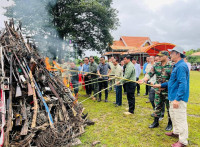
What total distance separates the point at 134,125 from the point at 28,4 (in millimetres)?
11472

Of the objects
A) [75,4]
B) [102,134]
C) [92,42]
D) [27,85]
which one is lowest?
[102,134]

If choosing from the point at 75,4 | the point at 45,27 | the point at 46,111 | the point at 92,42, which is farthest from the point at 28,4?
the point at 46,111

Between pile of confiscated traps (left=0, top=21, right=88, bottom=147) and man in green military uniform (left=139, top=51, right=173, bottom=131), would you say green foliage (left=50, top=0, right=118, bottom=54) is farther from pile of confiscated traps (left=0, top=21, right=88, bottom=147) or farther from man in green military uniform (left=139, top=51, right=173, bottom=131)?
man in green military uniform (left=139, top=51, right=173, bottom=131)

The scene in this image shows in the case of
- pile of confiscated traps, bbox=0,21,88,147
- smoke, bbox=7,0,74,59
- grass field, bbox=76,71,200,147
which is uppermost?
smoke, bbox=7,0,74,59

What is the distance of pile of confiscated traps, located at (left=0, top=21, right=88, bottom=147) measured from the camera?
3.13 m

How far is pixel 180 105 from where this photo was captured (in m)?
3.18

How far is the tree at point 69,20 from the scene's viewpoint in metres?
12.0

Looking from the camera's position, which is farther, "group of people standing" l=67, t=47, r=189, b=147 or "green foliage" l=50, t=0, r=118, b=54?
"green foliage" l=50, t=0, r=118, b=54

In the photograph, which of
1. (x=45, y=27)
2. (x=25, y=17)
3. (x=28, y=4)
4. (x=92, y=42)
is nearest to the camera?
(x=28, y=4)

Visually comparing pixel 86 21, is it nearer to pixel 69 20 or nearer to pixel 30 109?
pixel 69 20

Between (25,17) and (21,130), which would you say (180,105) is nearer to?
(21,130)

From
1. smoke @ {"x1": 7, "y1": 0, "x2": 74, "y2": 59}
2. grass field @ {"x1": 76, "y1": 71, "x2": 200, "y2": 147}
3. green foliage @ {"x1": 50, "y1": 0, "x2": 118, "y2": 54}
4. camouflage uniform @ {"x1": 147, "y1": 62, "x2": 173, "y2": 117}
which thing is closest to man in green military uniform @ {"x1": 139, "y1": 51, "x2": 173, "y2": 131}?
camouflage uniform @ {"x1": 147, "y1": 62, "x2": 173, "y2": 117}

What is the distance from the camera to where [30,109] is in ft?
11.9

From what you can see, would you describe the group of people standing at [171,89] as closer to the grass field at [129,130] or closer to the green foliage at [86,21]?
the grass field at [129,130]
